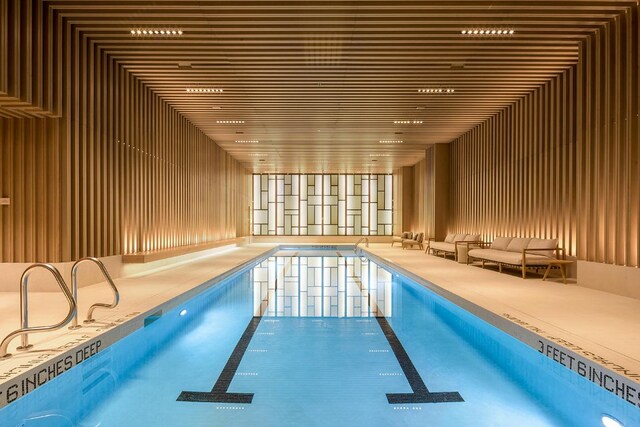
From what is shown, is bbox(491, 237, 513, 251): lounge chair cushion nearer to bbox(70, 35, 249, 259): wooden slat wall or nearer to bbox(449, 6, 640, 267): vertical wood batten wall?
bbox(449, 6, 640, 267): vertical wood batten wall

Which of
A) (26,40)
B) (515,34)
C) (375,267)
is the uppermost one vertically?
(515,34)

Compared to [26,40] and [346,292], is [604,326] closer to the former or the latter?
[346,292]

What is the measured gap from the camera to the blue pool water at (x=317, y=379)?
9.82ft

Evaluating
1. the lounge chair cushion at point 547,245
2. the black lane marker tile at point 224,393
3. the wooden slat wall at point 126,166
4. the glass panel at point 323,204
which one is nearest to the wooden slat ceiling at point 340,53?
the wooden slat wall at point 126,166

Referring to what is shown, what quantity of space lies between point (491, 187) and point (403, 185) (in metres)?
10.6

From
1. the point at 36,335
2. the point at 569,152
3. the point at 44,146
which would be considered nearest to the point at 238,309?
the point at 36,335

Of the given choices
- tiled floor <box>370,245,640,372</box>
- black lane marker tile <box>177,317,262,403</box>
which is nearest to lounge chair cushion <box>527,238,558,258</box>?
tiled floor <box>370,245,640,372</box>

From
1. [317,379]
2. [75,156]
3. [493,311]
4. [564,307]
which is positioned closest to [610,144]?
[564,307]

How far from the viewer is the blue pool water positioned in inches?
118

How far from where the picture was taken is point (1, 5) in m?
5.30

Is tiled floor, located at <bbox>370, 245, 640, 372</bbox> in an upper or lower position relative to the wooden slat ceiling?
lower

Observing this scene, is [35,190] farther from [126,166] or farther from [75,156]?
[126,166]

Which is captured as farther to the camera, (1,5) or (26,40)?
(26,40)

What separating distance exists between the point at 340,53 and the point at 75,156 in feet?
13.5
